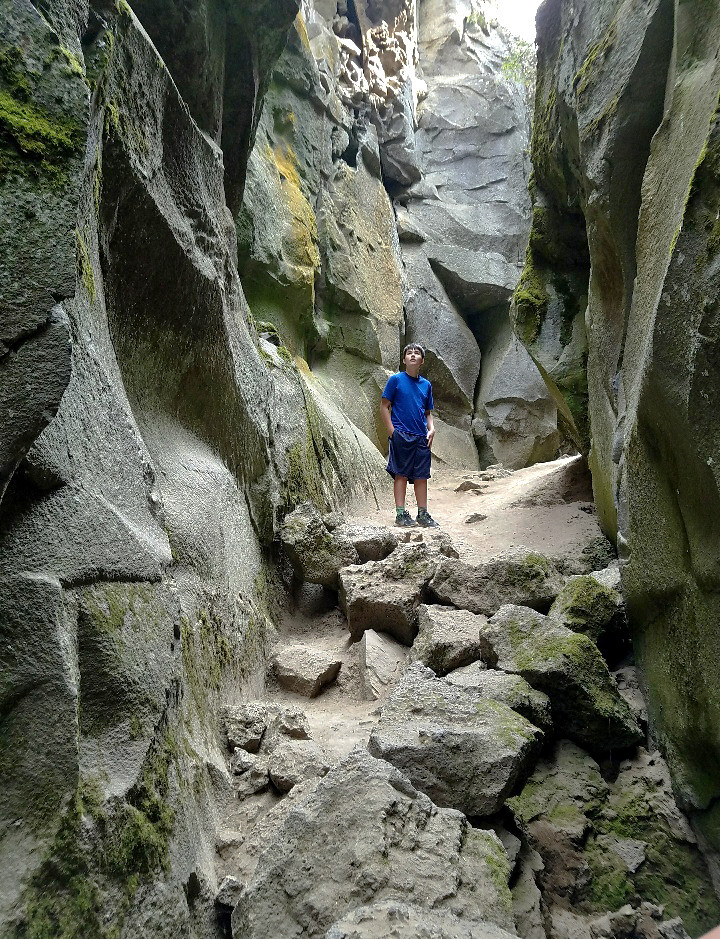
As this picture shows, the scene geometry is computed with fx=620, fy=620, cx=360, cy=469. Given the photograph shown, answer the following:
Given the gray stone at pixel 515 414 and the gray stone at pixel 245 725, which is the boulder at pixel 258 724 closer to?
the gray stone at pixel 245 725

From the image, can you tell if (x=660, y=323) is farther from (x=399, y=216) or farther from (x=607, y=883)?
(x=399, y=216)

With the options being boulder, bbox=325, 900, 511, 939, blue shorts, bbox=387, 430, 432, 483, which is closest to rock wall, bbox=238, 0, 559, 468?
blue shorts, bbox=387, 430, 432, 483

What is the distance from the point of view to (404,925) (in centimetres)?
128

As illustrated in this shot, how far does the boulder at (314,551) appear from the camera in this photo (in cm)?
354

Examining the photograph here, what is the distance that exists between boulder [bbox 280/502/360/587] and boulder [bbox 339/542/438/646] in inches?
5.5

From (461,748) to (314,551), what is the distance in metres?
1.73

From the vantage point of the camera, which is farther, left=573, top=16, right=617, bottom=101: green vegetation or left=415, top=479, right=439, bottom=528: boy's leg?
left=415, top=479, right=439, bottom=528: boy's leg

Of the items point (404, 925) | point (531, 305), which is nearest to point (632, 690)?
point (404, 925)

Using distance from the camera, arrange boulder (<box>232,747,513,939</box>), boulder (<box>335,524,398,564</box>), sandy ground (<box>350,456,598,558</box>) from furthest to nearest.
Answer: sandy ground (<box>350,456,598,558</box>)
boulder (<box>335,524,398,564</box>)
boulder (<box>232,747,513,939</box>)

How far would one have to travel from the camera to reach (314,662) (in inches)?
112

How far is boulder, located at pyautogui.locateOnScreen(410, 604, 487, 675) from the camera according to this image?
271cm

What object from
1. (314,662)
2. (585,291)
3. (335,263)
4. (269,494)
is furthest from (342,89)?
(314,662)

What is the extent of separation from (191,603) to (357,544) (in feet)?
5.26

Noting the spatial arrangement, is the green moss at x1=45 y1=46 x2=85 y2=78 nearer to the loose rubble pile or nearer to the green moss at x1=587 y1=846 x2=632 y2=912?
the loose rubble pile
